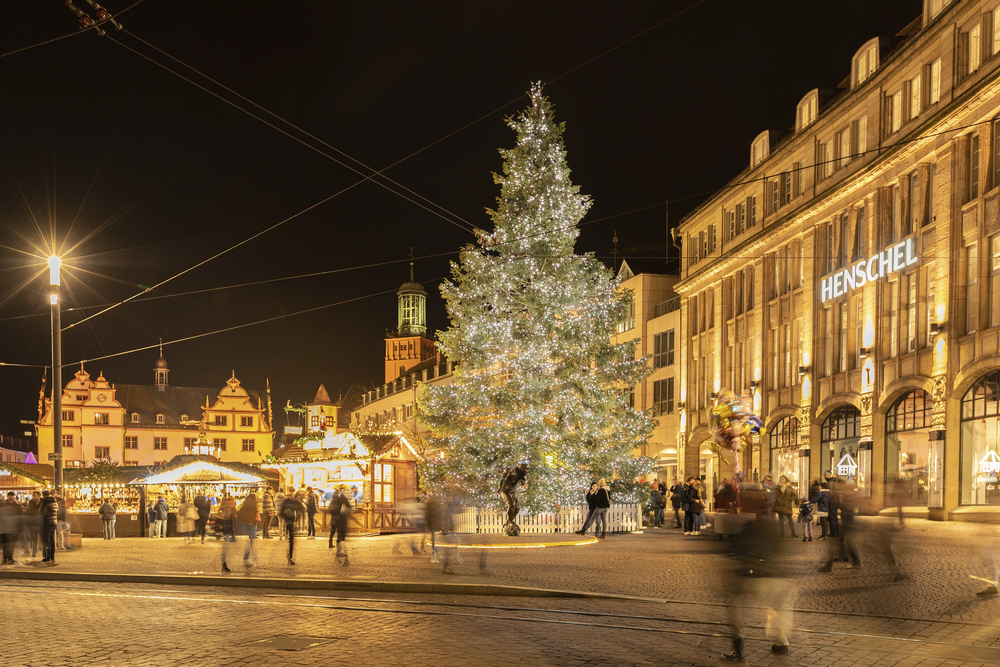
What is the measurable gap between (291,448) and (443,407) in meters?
8.11

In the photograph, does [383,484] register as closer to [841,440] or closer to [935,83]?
[841,440]

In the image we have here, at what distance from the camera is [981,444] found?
1114 inches

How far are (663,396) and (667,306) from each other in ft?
17.2

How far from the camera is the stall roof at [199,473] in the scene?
35.3 m

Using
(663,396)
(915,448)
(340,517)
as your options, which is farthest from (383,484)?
(663,396)

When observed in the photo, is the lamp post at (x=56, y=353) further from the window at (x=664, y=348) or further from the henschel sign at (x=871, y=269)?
the window at (x=664, y=348)

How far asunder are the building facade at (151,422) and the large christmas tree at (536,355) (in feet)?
256

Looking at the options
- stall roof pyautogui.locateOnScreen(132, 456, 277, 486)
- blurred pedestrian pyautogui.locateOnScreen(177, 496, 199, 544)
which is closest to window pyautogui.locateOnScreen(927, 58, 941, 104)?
stall roof pyautogui.locateOnScreen(132, 456, 277, 486)

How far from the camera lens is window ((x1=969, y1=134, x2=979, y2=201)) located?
28703mm

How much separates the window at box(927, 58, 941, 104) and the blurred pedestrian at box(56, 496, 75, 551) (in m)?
28.5

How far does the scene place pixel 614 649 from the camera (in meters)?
8.62

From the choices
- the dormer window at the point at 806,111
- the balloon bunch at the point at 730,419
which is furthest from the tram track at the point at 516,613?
the dormer window at the point at 806,111

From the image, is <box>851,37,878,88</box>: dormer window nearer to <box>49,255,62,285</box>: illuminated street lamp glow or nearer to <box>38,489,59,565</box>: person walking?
<box>49,255,62,285</box>: illuminated street lamp glow

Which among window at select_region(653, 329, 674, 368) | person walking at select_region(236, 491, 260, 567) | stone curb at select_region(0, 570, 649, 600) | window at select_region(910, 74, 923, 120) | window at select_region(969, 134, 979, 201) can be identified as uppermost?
window at select_region(910, 74, 923, 120)
